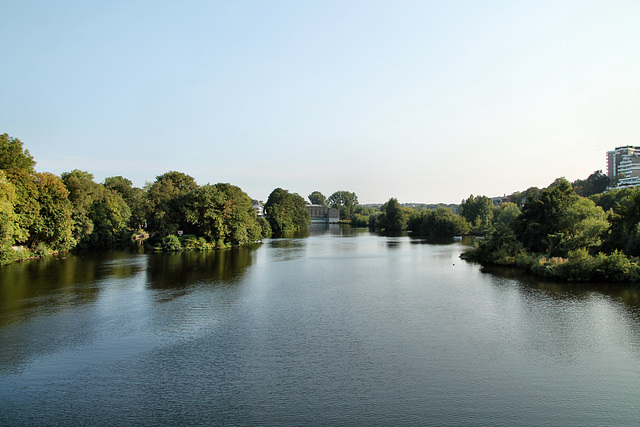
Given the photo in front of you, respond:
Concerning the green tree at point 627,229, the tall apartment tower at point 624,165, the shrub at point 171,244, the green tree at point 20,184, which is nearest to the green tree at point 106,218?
the shrub at point 171,244

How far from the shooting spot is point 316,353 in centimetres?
1738

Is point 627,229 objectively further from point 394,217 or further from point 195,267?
point 394,217

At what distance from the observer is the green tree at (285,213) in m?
106

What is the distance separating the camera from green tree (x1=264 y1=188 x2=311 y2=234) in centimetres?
10650

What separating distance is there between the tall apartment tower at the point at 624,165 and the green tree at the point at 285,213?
89.0 m

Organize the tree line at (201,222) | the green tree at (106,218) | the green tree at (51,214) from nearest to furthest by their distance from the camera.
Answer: the tree line at (201,222) → the green tree at (51,214) → the green tree at (106,218)

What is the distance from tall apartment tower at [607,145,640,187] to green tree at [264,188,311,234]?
89028 mm

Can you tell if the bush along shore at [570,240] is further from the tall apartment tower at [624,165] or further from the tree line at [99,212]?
the tall apartment tower at [624,165]

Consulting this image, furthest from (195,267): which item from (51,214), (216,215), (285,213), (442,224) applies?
(285,213)

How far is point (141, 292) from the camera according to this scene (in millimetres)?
28906

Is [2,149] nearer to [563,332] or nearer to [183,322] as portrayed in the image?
[183,322]

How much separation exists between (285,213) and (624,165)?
102215 millimetres

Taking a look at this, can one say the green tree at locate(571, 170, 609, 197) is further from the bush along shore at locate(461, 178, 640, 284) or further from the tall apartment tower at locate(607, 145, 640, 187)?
the bush along shore at locate(461, 178, 640, 284)

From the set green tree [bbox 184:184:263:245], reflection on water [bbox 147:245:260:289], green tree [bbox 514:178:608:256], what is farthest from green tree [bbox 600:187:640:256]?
green tree [bbox 184:184:263:245]
